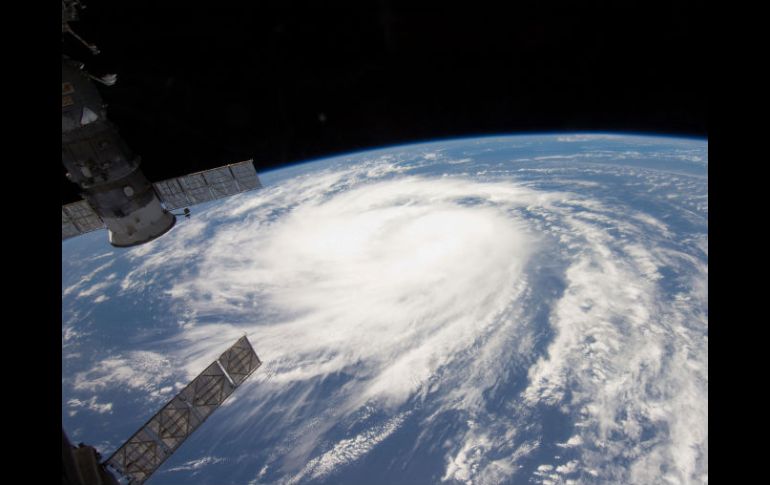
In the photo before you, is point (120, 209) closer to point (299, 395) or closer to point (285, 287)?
point (299, 395)

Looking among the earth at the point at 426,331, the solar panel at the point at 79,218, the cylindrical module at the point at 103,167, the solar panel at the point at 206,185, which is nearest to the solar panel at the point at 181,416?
the cylindrical module at the point at 103,167

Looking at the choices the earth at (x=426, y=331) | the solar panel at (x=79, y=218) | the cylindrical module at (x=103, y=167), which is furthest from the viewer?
the earth at (x=426, y=331)

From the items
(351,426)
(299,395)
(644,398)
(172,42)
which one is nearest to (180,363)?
(299,395)

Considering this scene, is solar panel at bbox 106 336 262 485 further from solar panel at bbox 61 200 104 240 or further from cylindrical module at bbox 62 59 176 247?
solar panel at bbox 61 200 104 240

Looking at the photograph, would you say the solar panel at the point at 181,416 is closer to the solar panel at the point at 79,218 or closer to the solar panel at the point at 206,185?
the solar panel at the point at 206,185

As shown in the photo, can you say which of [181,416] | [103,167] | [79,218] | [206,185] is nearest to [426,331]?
[181,416]
